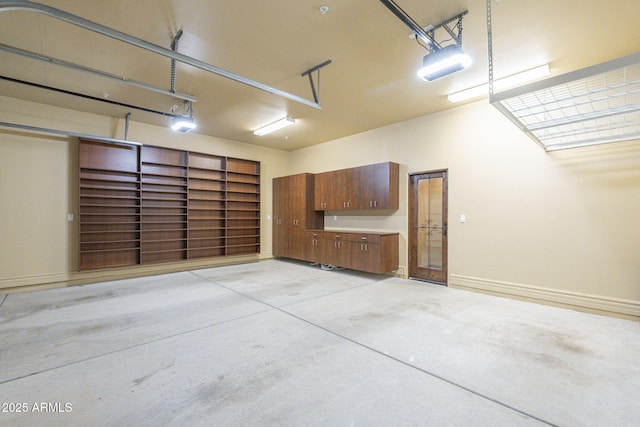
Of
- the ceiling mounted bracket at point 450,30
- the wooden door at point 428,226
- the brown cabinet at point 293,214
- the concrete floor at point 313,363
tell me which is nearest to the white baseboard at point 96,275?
the concrete floor at point 313,363

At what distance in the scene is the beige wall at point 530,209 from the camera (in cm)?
348

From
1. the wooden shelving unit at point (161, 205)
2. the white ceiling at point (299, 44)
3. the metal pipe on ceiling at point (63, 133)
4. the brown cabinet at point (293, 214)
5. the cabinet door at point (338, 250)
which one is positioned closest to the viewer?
the white ceiling at point (299, 44)

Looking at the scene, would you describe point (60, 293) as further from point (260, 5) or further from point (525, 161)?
point (525, 161)

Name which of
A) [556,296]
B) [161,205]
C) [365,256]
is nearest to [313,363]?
[365,256]

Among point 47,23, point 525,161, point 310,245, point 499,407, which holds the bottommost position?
point 499,407

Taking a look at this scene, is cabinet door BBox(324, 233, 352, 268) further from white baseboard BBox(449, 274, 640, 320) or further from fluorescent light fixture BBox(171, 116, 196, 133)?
fluorescent light fixture BBox(171, 116, 196, 133)

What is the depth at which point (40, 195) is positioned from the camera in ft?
16.0

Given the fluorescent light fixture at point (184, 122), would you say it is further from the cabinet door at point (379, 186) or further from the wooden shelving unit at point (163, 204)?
the cabinet door at point (379, 186)

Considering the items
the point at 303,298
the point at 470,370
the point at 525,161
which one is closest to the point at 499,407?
the point at 470,370

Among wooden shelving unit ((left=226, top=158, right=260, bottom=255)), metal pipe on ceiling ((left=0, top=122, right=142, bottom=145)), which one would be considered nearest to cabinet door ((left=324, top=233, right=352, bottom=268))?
wooden shelving unit ((left=226, top=158, right=260, bottom=255))

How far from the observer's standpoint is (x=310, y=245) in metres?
6.87

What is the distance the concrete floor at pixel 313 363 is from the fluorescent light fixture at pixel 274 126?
350 centimetres

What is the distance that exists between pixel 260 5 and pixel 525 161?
428cm

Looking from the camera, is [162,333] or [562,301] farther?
[562,301]
